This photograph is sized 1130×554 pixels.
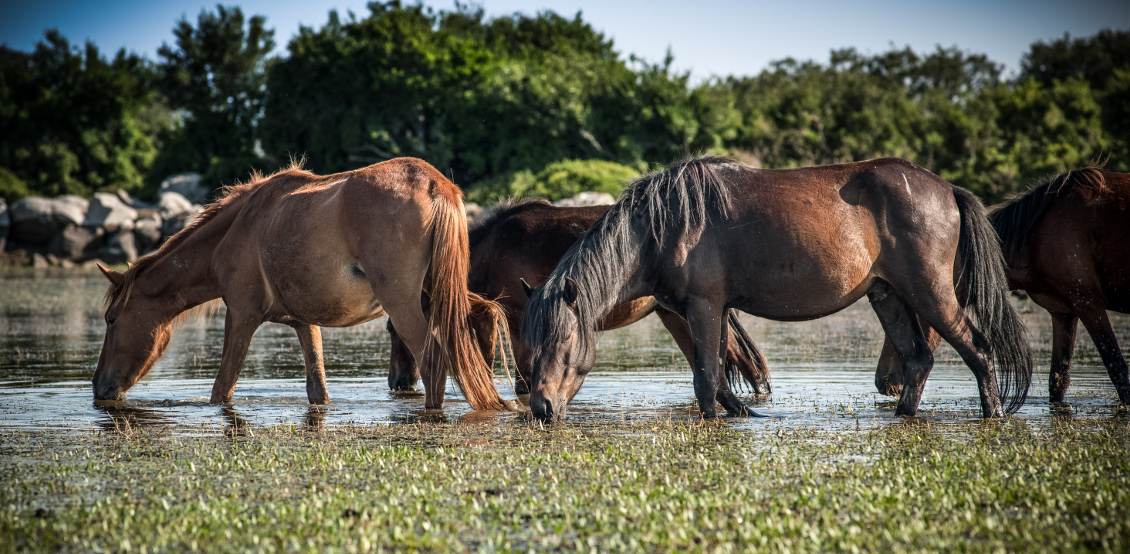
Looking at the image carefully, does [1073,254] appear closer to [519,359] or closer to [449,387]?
[519,359]

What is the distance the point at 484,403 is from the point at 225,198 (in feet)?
10.3

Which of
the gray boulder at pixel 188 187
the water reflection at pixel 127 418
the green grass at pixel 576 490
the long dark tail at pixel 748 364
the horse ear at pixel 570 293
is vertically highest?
the gray boulder at pixel 188 187

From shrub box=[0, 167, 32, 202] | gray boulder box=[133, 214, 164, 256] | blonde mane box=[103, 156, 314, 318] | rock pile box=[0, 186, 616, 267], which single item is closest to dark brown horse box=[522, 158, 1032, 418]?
blonde mane box=[103, 156, 314, 318]

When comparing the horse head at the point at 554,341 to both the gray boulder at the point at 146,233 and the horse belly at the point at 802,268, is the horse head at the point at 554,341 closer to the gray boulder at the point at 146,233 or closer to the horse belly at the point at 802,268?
the horse belly at the point at 802,268

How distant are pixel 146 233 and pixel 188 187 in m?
9.04

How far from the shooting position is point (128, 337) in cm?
808

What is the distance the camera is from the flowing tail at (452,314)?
6988 millimetres

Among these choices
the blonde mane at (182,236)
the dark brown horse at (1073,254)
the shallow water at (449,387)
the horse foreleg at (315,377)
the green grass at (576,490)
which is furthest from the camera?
the blonde mane at (182,236)

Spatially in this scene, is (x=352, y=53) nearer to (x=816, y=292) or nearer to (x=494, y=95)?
(x=494, y=95)

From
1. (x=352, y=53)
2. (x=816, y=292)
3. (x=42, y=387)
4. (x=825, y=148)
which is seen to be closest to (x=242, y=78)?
(x=352, y=53)

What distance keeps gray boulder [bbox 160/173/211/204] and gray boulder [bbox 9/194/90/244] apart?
262 inches

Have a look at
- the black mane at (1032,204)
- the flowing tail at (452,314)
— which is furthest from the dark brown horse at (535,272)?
the black mane at (1032,204)

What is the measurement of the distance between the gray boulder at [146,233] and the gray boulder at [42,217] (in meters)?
2.38

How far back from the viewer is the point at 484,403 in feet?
23.2
